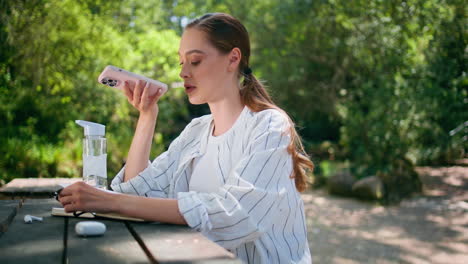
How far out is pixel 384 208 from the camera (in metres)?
7.52

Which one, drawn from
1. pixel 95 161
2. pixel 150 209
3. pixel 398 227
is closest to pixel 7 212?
pixel 95 161

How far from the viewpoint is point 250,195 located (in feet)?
4.96

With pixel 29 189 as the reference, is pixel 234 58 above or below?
above

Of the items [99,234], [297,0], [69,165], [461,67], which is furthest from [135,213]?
[297,0]

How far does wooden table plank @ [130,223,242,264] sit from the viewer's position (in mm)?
1095

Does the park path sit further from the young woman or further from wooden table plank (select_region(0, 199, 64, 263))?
wooden table plank (select_region(0, 199, 64, 263))

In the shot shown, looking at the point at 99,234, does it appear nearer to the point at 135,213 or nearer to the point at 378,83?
the point at 135,213

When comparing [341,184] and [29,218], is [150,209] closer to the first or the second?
[29,218]

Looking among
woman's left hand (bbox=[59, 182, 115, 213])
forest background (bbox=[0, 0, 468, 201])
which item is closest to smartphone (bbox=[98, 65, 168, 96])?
woman's left hand (bbox=[59, 182, 115, 213])

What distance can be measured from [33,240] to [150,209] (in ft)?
1.14

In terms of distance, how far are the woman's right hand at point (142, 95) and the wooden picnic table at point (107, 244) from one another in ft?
2.38

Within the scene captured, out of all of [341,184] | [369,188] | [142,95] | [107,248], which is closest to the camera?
[107,248]

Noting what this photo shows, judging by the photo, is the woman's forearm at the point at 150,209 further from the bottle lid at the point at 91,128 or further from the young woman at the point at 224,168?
the bottle lid at the point at 91,128

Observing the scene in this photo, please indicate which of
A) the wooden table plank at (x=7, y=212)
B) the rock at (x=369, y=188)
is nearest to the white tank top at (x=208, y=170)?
the wooden table plank at (x=7, y=212)
